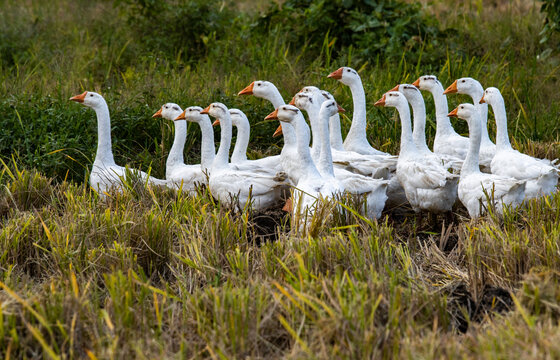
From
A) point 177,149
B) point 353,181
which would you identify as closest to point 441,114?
point 353,181

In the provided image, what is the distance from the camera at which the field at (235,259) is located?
3.05 m

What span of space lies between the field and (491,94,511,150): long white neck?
70 centimetres

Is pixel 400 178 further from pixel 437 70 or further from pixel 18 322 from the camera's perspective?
pixel 437 70

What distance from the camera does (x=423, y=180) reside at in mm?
4844

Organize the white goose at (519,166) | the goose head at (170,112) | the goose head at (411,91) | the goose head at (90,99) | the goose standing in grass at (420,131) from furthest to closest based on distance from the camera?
1. the goose head at (170,112)
2. the goose head at (90,99)
3. the goose head at (411,91)
4. the goose standing in grass at (420,131)
5. the white goose at (519,166)

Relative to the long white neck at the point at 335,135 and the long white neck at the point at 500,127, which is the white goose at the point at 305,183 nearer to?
the long white neck at the point at 335,135

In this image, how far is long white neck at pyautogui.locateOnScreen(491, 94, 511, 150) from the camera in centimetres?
549

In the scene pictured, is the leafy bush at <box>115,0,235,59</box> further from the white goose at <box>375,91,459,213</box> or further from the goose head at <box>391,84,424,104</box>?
the white goose at <box>375,91,459,213</box>

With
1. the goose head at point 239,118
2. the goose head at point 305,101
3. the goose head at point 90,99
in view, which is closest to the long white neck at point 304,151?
the goose head at point 305,101

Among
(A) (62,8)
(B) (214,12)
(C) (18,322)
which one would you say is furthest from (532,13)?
(C) (18,322)

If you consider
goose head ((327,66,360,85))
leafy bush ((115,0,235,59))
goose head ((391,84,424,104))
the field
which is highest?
leafy bush ((115,0,235,59))

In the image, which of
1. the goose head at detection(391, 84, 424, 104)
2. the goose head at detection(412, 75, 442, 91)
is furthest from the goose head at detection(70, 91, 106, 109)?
the goose head at detection(412, 75, 442, 91)

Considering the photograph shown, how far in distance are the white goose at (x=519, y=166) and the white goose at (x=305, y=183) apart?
53.2 inches

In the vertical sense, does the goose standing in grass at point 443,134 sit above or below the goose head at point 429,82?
below
